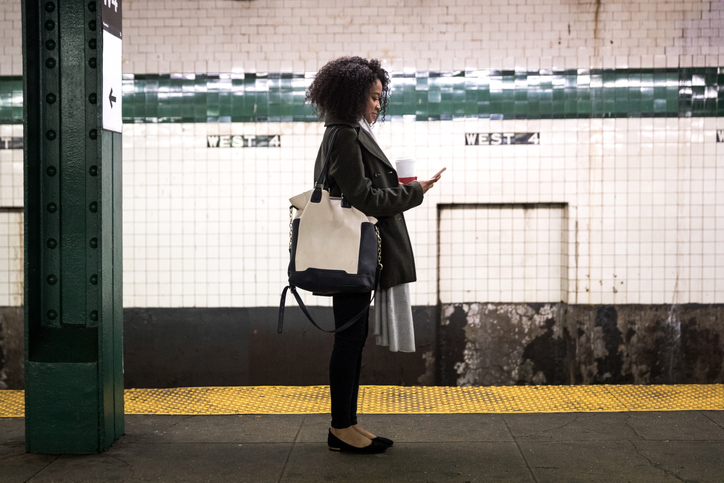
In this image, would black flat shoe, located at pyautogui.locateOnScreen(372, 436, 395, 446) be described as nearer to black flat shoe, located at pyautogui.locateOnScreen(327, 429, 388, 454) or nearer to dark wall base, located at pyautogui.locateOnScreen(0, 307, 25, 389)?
black flat shoe, located at pyautogui.locateOnScreen(327, 429, 388, 454)

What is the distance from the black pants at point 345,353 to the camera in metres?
3.12

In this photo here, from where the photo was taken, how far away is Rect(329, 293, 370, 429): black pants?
10.2 ft

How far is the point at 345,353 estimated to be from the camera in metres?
3.15

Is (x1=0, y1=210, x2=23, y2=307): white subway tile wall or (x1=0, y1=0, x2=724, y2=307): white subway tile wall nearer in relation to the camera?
(x1=0, y1=0, x2=724, y2=307): white subway tile wall

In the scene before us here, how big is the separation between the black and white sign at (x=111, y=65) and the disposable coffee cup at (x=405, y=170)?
1.42 meters

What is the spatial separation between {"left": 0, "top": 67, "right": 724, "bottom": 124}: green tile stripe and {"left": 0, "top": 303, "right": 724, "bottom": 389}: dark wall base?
4.35 ft

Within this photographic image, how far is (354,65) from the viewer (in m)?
3.11

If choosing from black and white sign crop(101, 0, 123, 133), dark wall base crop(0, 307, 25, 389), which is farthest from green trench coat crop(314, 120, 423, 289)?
dark wall base crop(0, 307, 25, 389)

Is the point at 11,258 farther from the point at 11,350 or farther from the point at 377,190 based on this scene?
the point at 377,190

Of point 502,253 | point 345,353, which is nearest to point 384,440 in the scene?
point 345,353

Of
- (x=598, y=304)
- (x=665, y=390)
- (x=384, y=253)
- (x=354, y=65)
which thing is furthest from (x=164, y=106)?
(x=665, y=390)

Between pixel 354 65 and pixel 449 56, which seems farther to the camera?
pixel 449 56

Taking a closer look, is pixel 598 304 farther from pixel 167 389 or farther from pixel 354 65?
pixel 167 389

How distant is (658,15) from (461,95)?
1405 mm
